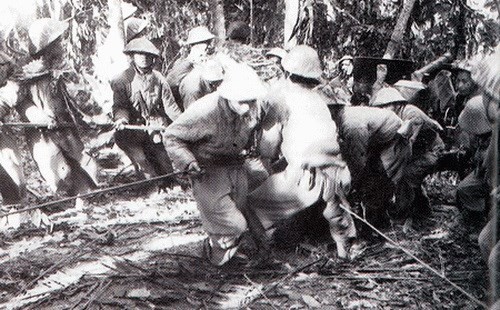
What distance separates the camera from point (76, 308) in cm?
347

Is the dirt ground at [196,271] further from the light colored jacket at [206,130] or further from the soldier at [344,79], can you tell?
the soldier at [344,79]

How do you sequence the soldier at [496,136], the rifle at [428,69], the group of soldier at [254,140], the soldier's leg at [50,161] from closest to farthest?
the soldier at [496,136] < the group of soldier at [254,140] < the soldier's leg at [50,161] < the rifle at [428,69]

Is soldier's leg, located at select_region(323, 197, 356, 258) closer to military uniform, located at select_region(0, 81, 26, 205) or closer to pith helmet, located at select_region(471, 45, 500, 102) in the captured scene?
pith helmet, located at select_region(471, 45, 500, 102)

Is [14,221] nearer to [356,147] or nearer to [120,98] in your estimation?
[120,98]

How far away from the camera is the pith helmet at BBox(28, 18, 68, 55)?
5281 millimetres

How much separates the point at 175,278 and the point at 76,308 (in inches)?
33.3

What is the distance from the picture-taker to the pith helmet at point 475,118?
176 inches

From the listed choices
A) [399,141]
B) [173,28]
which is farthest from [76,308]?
[173,28]

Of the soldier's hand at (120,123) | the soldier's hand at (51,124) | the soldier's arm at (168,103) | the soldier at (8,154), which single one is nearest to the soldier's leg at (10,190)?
the soldier at (8,154)

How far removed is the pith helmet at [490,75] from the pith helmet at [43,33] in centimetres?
439

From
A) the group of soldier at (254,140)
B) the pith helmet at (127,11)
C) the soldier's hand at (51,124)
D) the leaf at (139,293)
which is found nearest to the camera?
the leaf at (139,293)

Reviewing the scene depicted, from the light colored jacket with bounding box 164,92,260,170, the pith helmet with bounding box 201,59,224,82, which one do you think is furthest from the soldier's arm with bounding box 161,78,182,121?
the light colored jacket with bounding box 164,92,260,170

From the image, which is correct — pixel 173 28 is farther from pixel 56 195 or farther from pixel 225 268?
pixel 225 268

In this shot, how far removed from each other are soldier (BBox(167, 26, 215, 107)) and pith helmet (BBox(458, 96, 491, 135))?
3466 mm
